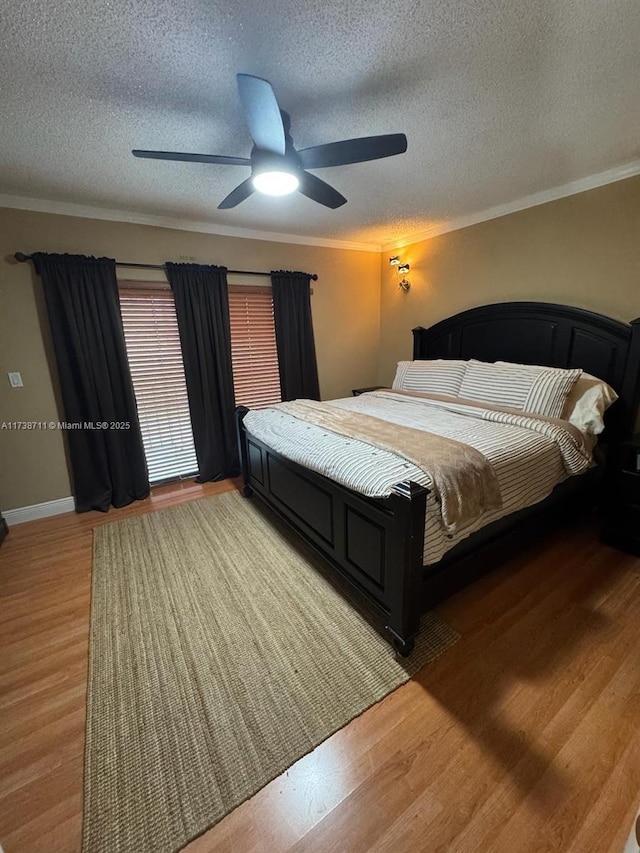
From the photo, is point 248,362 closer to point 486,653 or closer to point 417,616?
point 417,616

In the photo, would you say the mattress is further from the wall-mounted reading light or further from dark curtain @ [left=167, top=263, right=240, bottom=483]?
the wall-mounted reading light

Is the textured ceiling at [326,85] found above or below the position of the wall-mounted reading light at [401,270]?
above

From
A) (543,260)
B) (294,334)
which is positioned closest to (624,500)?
(543,260)

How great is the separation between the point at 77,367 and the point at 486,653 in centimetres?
347

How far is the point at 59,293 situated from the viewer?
2703 mm

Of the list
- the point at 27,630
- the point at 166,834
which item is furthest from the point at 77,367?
the point at 166,834

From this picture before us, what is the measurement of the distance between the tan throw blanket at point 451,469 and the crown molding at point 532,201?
2.30 m

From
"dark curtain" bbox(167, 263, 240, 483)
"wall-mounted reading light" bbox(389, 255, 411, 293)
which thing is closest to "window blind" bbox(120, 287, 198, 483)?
"dark curtain" bbox(167, 263, 240, 483)

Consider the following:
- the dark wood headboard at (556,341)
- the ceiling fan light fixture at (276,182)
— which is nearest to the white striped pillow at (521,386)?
the dark wood headboard at (556,341)

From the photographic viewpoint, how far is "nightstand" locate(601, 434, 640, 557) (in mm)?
2180

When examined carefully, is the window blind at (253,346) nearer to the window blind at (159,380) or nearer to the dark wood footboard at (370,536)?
the window blind at (159,380)

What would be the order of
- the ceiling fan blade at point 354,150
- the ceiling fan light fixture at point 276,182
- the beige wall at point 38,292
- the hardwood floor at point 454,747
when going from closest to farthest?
the hardwood floor at point 454,747, the ceiling fan blade at point 354,150, the ceiling fan light fixture at point 276,182, the beige wall at point 38,292

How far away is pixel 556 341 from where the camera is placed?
2.81 m

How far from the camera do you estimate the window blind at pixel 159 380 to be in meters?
3.14
